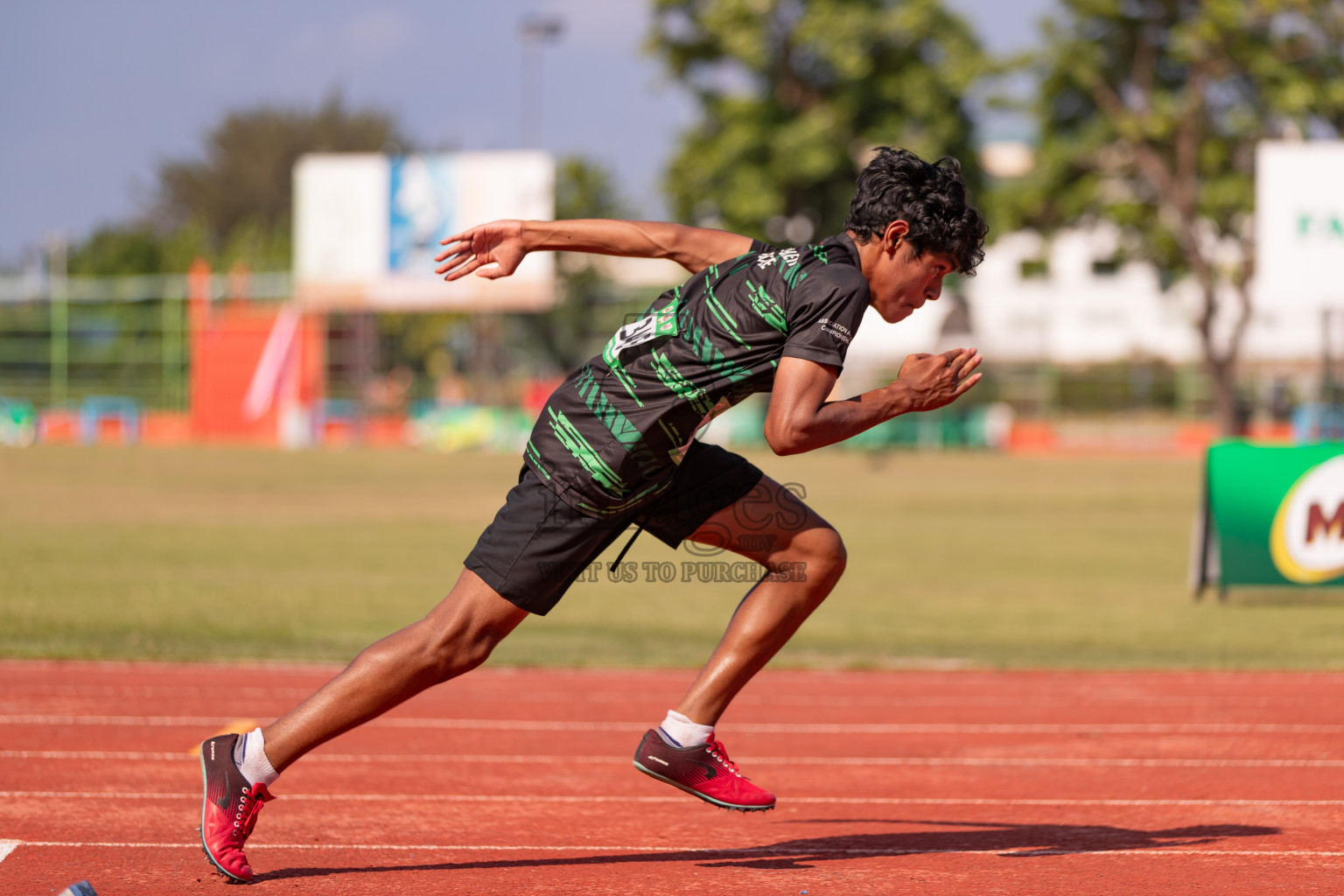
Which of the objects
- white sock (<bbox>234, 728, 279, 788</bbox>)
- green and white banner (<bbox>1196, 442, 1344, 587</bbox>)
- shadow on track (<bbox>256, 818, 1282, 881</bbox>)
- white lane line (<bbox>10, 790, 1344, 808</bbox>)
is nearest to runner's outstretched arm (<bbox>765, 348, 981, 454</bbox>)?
shadow on track (<bbox>256, 818, 1282, 881</bbox>)

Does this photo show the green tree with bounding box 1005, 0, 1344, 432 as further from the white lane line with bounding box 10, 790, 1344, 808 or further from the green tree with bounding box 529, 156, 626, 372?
the white lane line with bounding box 10, 790, 1344, 808

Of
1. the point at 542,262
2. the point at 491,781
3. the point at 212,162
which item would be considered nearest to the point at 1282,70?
the point at 542,262

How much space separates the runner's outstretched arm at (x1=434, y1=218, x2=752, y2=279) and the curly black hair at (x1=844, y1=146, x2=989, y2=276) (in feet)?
1.99

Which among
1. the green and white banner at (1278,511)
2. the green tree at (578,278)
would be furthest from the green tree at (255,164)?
the green and white banner at (1278,511)

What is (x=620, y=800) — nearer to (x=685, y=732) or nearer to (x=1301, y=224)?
(x=685, y=732)

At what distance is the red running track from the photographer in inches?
183

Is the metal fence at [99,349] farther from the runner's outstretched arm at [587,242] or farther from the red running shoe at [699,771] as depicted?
the red running shoe at [699,771]

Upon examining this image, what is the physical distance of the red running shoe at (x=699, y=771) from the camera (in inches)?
181

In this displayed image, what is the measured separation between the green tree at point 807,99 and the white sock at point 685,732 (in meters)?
38.0

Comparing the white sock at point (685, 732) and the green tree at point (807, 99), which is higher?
the green tree at point (807, 99)

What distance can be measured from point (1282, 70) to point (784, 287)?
34.1m

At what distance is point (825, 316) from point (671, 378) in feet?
1.66

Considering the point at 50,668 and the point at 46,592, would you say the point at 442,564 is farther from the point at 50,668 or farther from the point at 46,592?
the point at 50,668

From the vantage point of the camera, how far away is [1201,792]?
237 inches
